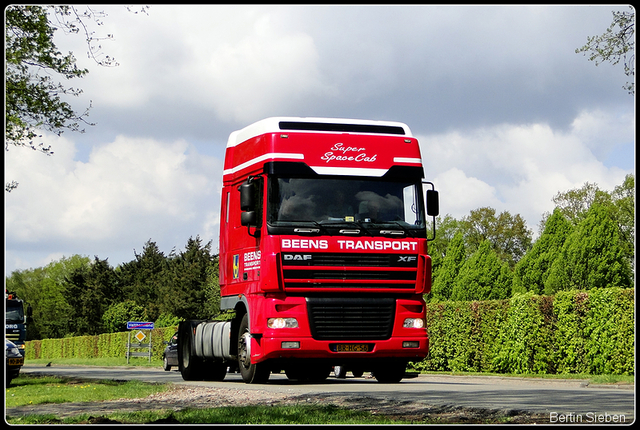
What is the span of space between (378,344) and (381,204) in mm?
2436

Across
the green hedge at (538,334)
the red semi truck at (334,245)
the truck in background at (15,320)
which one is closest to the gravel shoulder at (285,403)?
the red semi truck at (334,245)

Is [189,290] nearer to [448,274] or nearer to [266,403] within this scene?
[448,274]

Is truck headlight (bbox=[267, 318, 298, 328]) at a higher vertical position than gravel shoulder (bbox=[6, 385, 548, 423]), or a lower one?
higher

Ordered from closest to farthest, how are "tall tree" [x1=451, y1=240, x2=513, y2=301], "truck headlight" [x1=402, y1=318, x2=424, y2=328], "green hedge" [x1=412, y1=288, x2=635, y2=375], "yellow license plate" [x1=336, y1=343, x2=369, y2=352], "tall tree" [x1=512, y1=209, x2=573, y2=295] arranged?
1. "yellow license plate" [x1=336, y1=343, x2=369, y2=352]
2. "truck headlight" [x1=402, y1=318, x2=424, y2=328]
3. "green hedge" [x1=412, y1=288, x2=635, y2=375]
4. "tall tree" [x1=512, y1=209, x2=573, y2=295]
5. "tall tree" [x1=451, y1=240, x2=513, y2=301]

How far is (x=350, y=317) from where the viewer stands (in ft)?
46.1

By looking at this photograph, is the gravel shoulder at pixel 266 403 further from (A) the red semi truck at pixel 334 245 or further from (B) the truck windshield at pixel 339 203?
(B) the truck windshield at pixel 339 203

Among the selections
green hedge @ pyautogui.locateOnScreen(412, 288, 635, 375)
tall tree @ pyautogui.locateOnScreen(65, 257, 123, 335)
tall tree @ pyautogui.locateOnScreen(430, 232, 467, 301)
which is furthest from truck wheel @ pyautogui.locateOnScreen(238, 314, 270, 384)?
tall tree @ pyautogui.locateOnScreen(65, 257, 123, 335)

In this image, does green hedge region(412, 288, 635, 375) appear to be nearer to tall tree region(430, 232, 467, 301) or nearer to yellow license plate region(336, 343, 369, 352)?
yellow license plate region(336, 343, 369, 352)

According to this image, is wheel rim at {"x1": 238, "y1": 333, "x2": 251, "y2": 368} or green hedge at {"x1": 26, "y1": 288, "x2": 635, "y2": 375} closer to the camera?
wheel rim at {"x1": 238, "y1": 333, "x2": 251, "y2": 368}

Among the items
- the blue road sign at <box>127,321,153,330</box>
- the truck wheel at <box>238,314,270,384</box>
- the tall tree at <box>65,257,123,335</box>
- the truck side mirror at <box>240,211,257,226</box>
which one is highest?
the tall tree at <box>65,257,123,335</box>

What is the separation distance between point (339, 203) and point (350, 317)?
197cm

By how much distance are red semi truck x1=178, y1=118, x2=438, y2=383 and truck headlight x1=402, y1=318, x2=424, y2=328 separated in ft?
0.07

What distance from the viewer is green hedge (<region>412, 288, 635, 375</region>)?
22625 millimetres

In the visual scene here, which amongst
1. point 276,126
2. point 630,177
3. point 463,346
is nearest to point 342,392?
point 276,126
